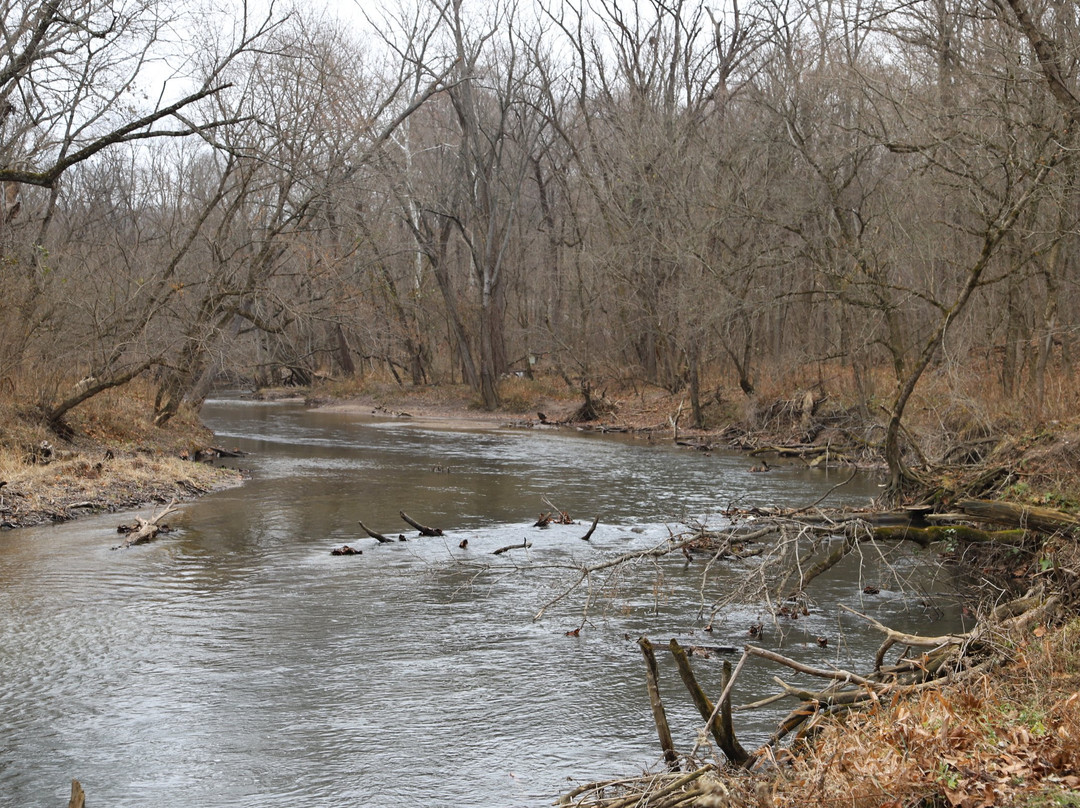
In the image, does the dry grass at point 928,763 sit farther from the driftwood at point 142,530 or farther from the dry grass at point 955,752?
the driftwood at point 142,530

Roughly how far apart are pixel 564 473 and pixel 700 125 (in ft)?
50.9

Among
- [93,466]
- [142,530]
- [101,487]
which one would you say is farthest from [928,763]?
[93,466]

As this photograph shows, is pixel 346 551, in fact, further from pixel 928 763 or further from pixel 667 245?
pixel 667 245

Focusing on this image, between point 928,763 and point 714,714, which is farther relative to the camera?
point 714,714

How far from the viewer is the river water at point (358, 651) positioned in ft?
22.3

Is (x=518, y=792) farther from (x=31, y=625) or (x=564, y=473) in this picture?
(x=564, y=473)

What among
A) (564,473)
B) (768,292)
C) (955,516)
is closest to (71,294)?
(564,473)

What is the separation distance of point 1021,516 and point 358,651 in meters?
6.50

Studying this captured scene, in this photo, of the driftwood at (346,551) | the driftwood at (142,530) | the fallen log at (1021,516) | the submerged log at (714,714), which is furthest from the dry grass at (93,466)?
the fallen log at (1021,516)

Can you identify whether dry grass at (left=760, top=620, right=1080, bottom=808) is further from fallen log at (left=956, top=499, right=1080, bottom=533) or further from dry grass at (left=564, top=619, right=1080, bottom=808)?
fallen log at (left=956, top=499, right=1080, bottom=533)

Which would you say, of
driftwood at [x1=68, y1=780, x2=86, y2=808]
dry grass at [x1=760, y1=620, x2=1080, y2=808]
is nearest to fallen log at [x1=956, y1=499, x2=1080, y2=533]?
dry grass at [x1=760, y1=620, x2=1080, y2=808]

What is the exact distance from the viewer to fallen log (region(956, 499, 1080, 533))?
9.16m

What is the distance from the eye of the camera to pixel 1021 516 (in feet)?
31.1

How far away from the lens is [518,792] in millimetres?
6422
